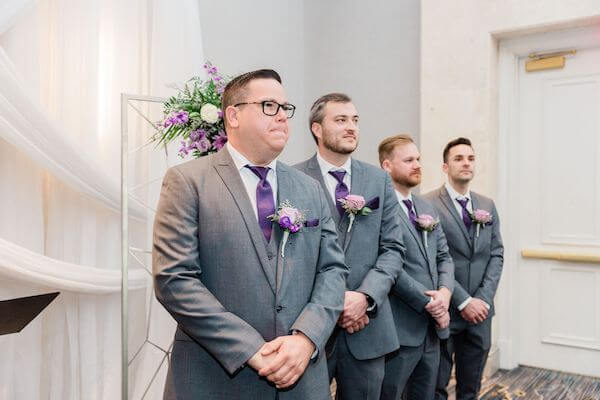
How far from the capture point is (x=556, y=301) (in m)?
4.16

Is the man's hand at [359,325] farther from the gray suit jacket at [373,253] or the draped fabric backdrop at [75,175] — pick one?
the draped fabric backdrop at [75,175]

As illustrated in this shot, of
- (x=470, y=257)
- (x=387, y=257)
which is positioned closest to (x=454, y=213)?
(x=470, y=257)

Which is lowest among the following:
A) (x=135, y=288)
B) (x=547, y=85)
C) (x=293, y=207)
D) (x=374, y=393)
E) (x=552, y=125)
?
(x=374, y=393)

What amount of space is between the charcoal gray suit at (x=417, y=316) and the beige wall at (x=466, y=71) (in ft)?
4.85

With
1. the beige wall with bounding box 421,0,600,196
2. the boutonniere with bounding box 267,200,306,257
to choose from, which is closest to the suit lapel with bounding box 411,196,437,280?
the boutonniere with bounding box 267,200,306,257

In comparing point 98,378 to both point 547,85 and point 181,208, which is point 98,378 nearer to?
point 181,208

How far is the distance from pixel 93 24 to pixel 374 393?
222 cm

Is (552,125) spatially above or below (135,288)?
above

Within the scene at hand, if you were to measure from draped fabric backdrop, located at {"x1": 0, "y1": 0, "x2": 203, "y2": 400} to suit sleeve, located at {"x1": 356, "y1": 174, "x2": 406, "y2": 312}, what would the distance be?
1185mm

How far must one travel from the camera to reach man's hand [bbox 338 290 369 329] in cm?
204

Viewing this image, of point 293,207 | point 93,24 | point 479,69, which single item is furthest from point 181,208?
point 479,69

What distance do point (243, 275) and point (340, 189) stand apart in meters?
0.83

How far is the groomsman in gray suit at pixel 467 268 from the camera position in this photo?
3.06 m

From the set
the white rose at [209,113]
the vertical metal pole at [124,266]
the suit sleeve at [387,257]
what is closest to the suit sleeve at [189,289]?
the white rose at [209,113]
